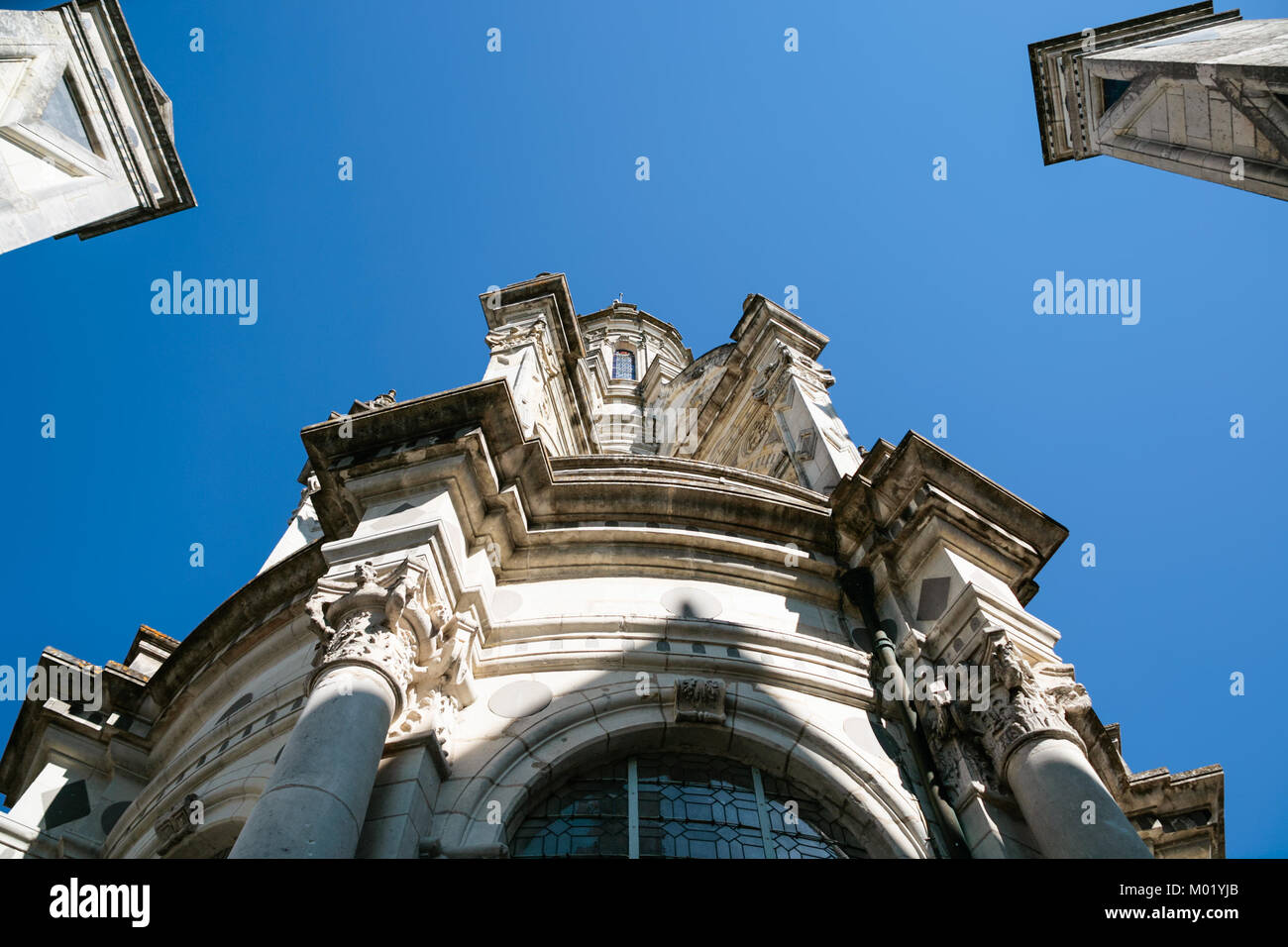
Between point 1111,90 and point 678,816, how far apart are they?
13.8 meters

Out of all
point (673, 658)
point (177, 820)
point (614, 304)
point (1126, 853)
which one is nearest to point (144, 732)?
point (177, 820)

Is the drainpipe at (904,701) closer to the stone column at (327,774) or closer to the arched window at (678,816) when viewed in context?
the arched window at (678,816)

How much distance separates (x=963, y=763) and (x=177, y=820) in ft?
25.4

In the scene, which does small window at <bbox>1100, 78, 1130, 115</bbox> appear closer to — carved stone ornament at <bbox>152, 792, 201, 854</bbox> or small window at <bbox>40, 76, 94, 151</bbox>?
small window at <bbox>40, 76, 94, 151</bbox>

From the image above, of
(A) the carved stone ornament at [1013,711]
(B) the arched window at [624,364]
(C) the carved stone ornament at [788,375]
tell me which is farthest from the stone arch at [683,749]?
(B) the arched window at [624,364]

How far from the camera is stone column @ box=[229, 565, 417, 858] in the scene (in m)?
6.09

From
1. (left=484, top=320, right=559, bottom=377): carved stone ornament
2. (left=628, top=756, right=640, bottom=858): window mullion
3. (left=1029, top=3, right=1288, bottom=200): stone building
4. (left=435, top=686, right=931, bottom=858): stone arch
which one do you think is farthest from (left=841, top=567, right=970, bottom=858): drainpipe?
(left=484, top=320, right=559, bottom=377): carved stone ornament

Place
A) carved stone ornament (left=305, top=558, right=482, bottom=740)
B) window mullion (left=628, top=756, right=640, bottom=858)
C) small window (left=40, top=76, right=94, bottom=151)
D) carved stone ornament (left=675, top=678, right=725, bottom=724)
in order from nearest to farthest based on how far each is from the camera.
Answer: carved stone ornament (left=305, top=558, right=482, bottom=740), window mullion (left=628, top=756, right=640, bottom=858), small window (left=40, top=76, right=94, bottom=151), carved stone ornament (left=675, top=678, right=725, bottom=724)

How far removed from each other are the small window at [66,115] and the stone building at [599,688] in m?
3.58

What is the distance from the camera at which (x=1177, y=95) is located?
13.0 metres

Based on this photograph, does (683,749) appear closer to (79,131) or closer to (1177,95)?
(79,131)

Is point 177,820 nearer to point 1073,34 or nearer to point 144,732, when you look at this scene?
point 144,732

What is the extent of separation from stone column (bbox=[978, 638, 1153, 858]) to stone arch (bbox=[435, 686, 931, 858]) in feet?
3.28
